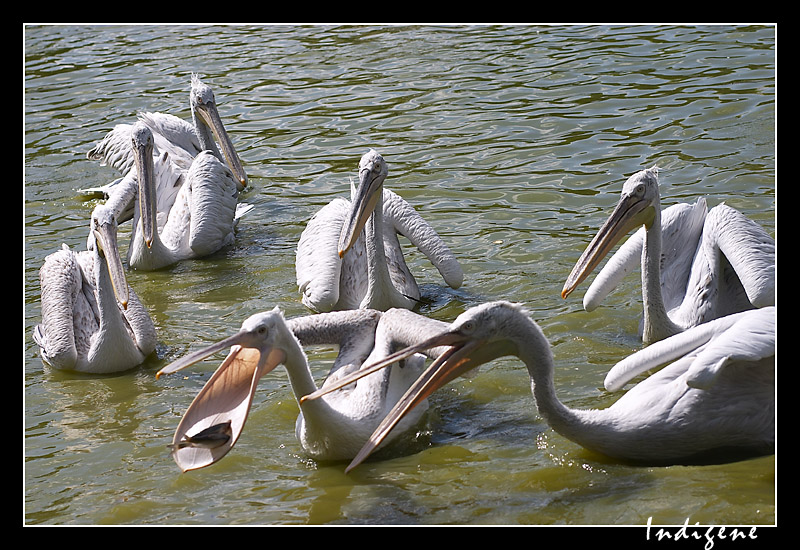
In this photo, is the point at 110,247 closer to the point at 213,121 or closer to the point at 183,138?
the point at 213,121

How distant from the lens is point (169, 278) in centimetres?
672

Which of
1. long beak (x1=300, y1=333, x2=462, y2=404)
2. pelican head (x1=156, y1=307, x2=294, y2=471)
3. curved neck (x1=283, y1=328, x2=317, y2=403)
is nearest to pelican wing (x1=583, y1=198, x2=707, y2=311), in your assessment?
long beak (x1=300, y1=333, x2=462, y2=404)

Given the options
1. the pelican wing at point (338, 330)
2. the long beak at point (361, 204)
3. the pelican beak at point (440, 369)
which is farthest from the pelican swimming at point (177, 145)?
the pelican beak at point (440, 369)

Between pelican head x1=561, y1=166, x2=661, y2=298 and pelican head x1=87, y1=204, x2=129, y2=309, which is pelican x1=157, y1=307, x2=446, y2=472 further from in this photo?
pelican head x1=87, y1=204, x2=129, y2=309

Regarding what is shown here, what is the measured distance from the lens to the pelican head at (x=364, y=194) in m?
5.43

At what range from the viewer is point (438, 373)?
3785 mm

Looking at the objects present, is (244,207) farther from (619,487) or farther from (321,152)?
(619,487)

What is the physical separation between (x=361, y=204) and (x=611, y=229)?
1.33 m

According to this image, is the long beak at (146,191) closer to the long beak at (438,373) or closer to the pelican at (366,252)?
the pelican at (366,252)

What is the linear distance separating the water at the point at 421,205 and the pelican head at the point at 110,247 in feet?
1.49

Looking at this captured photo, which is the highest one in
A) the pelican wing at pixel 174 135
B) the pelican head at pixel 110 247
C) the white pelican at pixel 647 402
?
the pelican wing at pixel 174 135

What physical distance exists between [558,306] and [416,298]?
2.65 feet

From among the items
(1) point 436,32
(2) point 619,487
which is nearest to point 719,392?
(2) point 619,487

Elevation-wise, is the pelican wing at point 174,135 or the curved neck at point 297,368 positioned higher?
the pelican wing at point 174,135
